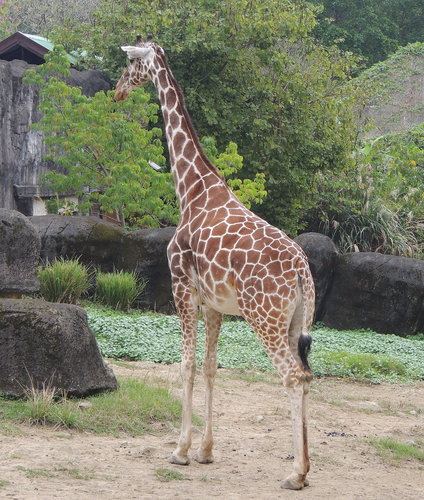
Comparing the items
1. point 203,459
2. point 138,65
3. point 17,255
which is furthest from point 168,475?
point 17,255

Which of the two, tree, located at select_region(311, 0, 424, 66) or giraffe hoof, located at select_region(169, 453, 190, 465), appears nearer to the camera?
giraffe hoof, located at select_region(169, 453, 190, 465)

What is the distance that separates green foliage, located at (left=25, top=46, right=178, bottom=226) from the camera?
50.3ft

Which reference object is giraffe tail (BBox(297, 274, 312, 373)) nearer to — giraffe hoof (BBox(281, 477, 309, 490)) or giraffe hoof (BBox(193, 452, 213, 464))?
giraffe hoof (BBox(281, 477, 309, 490))

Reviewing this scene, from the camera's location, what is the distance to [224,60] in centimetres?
1919

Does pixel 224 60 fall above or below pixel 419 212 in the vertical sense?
above

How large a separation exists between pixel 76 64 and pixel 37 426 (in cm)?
1523

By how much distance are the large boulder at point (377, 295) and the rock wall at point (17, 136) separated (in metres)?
7.00

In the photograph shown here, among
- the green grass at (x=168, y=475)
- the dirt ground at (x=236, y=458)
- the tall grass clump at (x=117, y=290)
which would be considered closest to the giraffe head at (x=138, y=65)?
the dirt ground at (x=236, y=458)

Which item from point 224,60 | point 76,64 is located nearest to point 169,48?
point 224,60

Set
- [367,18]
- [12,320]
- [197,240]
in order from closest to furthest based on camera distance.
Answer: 1. [197,240]
2. [12,320]
3. [367,18]

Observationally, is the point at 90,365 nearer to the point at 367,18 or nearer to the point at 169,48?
the point at 169,48

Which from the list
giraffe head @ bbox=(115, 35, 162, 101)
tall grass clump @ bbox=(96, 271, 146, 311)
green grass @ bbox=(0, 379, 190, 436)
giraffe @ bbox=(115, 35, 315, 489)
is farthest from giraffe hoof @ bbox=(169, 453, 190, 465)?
tall grass clump @ bbox=(96, 271, 146, 311)

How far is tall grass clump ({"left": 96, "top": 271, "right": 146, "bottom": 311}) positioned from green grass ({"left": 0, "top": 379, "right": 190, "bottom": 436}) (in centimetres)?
528

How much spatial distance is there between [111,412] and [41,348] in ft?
2.70
